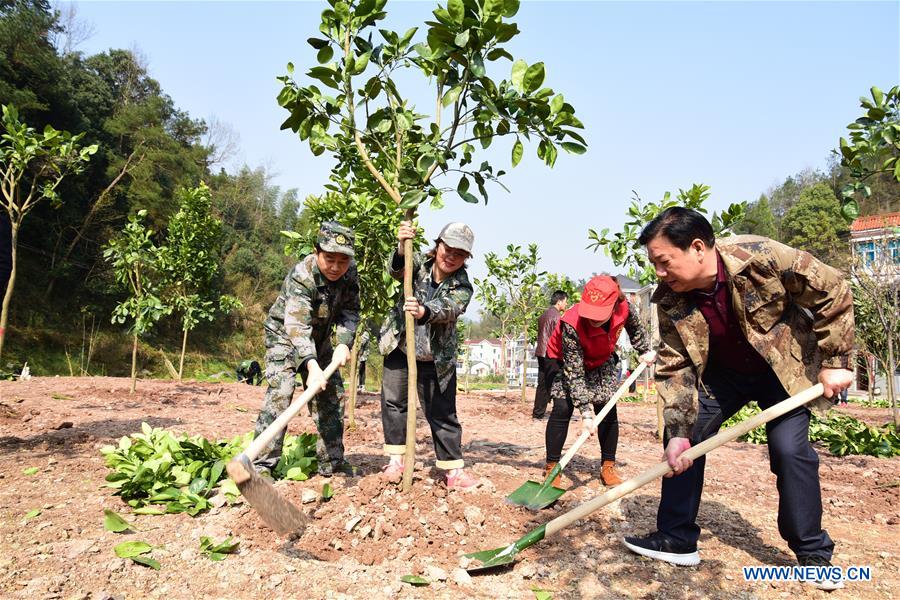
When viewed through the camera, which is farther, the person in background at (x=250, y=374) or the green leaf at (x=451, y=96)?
the person in background at (x=250, y=374)

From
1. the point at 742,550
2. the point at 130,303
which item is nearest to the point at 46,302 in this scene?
the point at 130,303

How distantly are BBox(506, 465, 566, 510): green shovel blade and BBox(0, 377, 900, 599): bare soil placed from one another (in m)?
0.08

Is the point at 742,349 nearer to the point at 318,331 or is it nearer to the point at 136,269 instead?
the point at 318,331

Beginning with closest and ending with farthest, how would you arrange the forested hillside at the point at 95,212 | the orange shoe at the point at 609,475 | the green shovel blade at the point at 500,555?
the green shovel blade at the point at 500,555
the orange shoe at the point at 609,475
the forested hillside at the point at 95,212

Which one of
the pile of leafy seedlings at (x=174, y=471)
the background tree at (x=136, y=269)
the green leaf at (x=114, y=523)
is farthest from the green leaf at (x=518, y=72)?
the background tree at (x=136, y=269)

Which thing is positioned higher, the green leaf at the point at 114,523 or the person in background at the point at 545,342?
the person in background at the point at 545,342

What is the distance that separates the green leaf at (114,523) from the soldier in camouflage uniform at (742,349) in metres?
2.74

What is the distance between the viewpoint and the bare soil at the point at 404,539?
264 cm

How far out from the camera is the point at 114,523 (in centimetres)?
306

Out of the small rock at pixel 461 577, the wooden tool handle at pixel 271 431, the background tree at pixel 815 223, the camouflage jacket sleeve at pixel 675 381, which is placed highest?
the background tree at pixel 815 223

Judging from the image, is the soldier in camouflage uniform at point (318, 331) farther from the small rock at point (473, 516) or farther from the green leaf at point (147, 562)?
the green leaf at point (147, 562)

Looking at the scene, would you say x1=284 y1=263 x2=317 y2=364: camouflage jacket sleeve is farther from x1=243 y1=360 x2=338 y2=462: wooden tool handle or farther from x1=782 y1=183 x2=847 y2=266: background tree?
x1=782 y1=183 x2=847 y2=266: background tree

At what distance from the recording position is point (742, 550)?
3225 millimetres

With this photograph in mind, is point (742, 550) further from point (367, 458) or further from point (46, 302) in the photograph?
point (46, 302)
